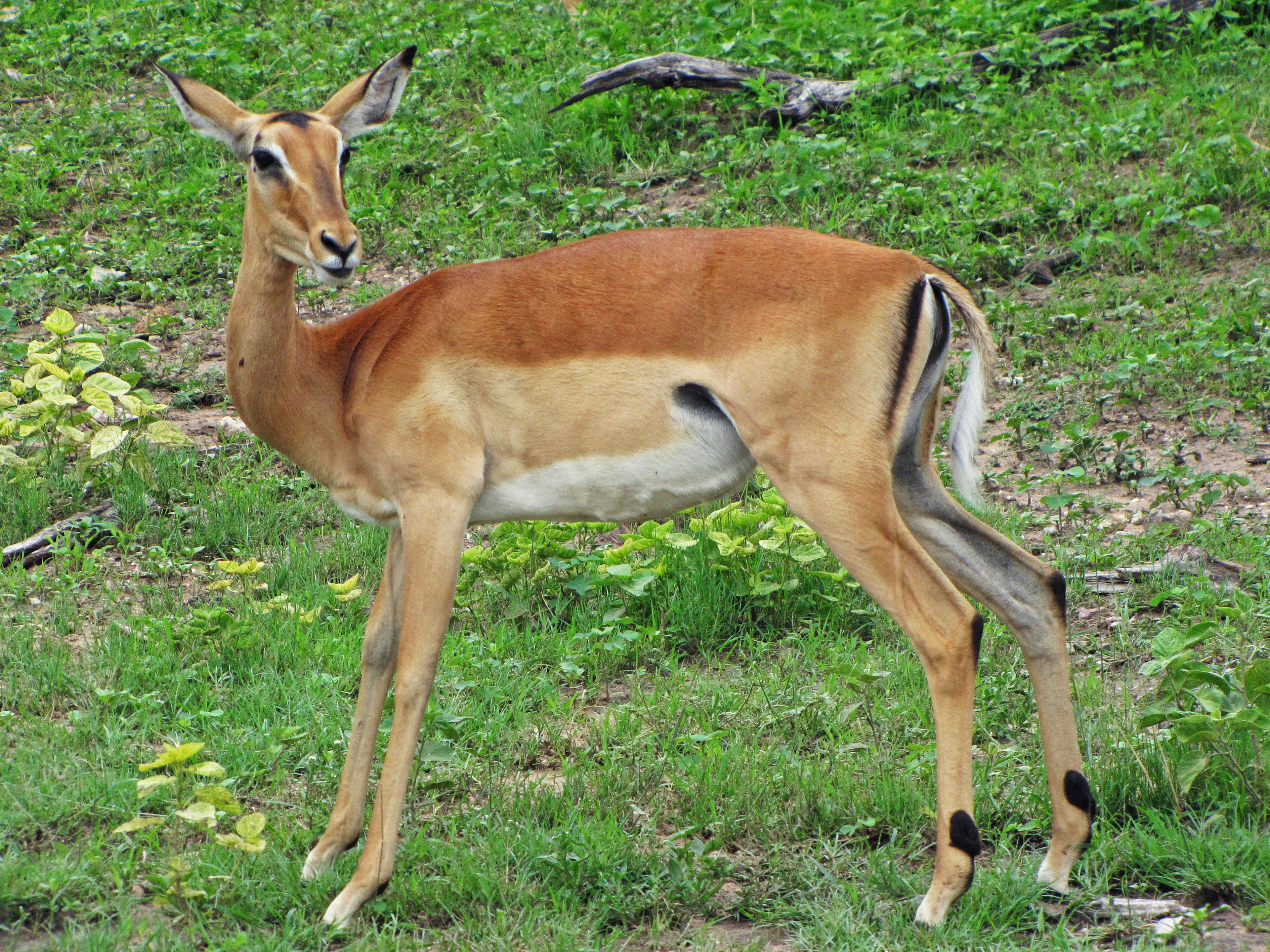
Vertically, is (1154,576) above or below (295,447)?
below

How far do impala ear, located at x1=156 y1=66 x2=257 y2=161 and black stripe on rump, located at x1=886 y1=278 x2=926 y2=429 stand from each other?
1.90 metres

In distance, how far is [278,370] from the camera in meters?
3.86

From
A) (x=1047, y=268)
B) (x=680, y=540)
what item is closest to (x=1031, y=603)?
(x=680, y=540)

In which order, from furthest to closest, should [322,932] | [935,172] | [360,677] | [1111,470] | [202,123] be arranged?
[935,172] → [1111,470] → [360,677] → [202,123] → [322,932]

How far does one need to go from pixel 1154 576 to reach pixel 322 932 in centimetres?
323

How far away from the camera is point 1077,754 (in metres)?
3.53

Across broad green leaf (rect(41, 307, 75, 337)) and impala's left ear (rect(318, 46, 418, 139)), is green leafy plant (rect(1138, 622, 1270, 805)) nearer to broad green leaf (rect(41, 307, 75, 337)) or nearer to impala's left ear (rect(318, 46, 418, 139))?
impala's left ear (rect(318, 46, 418, 139))

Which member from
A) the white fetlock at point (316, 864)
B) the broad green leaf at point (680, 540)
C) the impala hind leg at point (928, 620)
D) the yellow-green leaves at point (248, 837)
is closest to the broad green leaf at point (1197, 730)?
the impala hind leg at point (928, 620)

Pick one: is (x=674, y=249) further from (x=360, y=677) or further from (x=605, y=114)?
(x=605, y=114)

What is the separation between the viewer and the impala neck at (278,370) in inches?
151

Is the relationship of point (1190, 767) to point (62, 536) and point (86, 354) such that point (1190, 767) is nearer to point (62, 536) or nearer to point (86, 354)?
point (62, 536)

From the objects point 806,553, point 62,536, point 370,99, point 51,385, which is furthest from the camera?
point 51,385

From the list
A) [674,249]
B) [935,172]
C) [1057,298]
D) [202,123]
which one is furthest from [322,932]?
[935,172]

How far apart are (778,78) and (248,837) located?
272 inches
